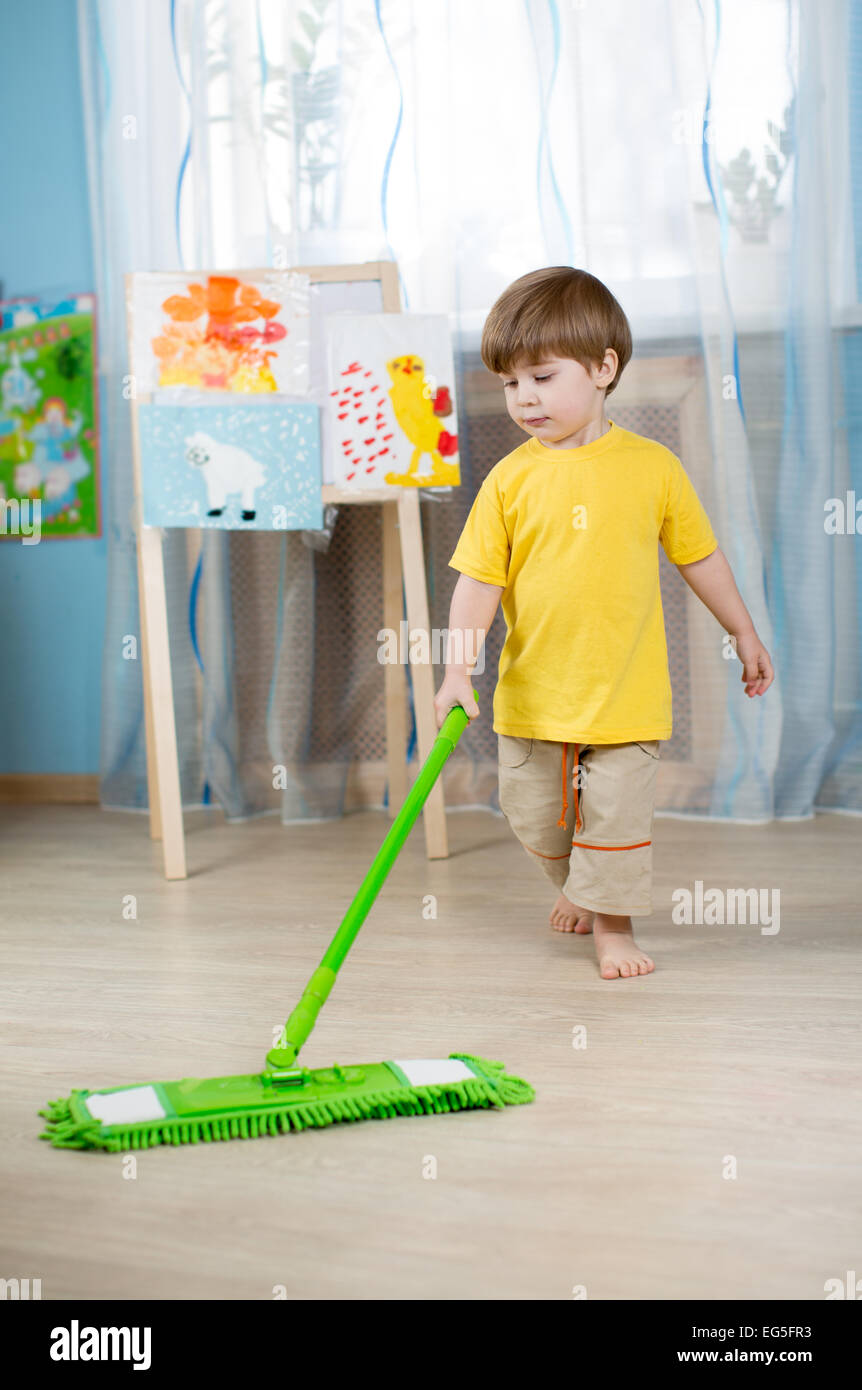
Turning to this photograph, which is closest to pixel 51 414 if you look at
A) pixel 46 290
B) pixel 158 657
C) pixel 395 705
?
pixel 46 290

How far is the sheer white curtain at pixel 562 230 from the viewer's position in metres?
1.87

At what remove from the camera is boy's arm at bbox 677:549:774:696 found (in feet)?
4.27

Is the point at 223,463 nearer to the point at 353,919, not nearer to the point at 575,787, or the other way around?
the point at 575,787

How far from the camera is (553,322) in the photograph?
119 centimetres

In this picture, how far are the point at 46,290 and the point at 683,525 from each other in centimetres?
146

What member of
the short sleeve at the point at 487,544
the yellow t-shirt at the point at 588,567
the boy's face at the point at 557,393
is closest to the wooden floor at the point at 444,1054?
the yellow t-shirt at the point at 588,567

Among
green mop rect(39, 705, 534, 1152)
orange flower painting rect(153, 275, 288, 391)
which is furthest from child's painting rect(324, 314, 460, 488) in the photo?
green mop rect(39, 705, 534, 1152)

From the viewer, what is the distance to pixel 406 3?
194 cm

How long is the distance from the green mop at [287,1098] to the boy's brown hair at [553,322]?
0.57 m

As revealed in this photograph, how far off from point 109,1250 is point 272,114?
1.78 metres

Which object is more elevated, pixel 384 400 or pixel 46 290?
pixel 46 290
